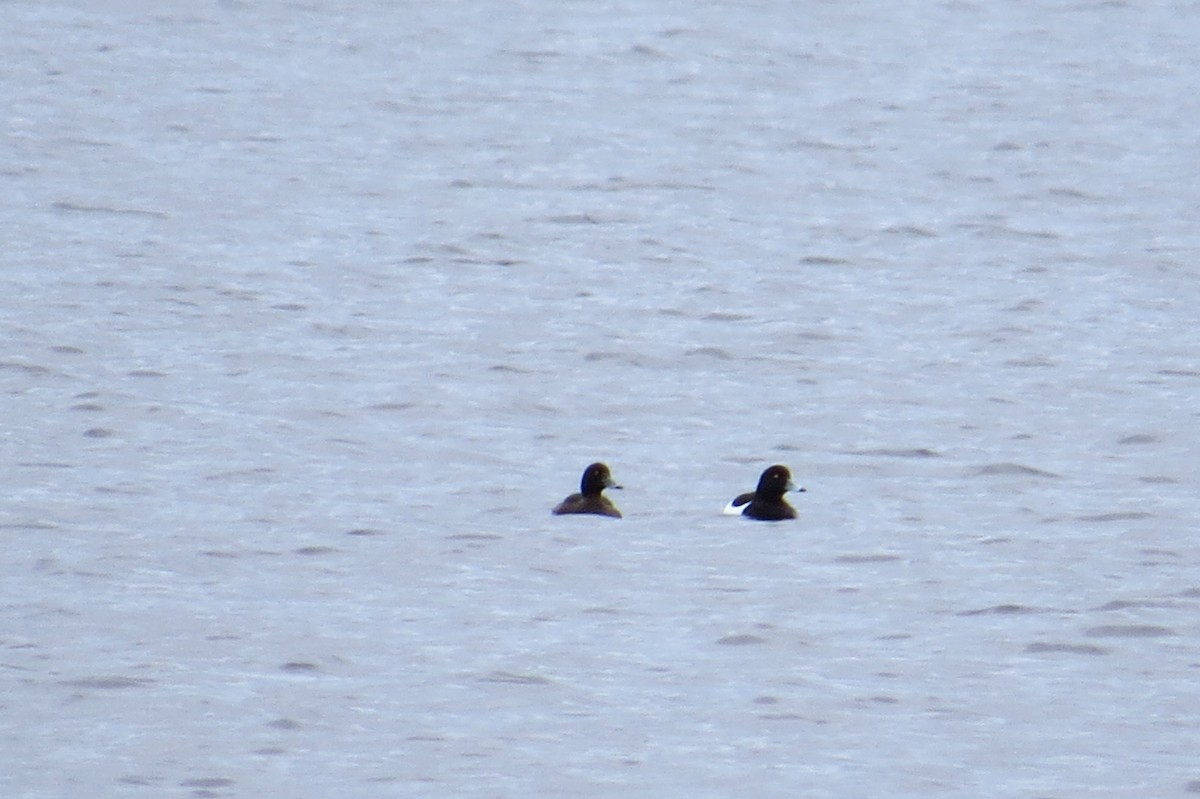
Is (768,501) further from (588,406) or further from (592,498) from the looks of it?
(588,406)

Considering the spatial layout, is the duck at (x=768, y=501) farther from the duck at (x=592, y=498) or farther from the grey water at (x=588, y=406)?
the duck at (x=592, y=498)

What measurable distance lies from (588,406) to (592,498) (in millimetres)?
2744

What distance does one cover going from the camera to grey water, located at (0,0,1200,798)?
10.2 m

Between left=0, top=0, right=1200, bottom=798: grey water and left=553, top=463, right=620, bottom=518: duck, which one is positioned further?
left=553, top=463, right=620, bottom=518: duck

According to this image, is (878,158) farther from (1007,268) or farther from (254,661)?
(254,661)

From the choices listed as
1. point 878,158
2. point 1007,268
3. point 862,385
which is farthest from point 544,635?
point 878,158

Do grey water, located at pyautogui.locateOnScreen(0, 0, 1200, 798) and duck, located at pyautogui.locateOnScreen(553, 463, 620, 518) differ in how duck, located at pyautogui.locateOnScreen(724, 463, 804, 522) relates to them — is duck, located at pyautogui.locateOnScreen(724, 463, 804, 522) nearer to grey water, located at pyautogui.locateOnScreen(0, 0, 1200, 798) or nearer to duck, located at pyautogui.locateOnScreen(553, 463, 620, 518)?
grey water, located at pyautogui.locateOnScreen(0, 0, 1200, 798)

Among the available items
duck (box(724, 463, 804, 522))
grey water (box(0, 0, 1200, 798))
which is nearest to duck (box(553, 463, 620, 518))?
grey water (box(0, 0, 1200, 798))

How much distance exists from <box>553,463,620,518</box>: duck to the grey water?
0.34ft

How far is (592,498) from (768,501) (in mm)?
924

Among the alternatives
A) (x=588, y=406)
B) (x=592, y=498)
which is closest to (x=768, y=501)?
(x=592, y=498)

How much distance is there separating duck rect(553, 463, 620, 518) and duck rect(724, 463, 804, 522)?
0.67m

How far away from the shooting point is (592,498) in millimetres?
13258

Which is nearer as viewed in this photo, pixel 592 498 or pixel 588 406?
pixel 592 498
